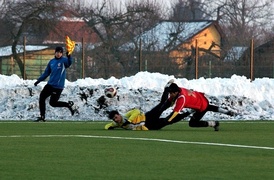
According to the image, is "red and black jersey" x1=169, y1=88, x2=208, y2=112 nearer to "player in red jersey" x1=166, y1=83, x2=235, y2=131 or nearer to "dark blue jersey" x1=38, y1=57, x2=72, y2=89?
"player in red jersey" x1=166, y1=83, x2=235, y2=131

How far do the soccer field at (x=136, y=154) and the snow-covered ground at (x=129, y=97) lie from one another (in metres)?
7.78

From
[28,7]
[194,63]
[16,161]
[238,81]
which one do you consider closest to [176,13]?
[28,7]

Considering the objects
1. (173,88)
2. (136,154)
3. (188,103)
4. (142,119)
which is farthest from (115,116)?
(136,154)

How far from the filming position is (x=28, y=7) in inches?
2186

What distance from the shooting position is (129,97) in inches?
1165

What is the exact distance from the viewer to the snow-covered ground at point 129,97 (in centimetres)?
2838

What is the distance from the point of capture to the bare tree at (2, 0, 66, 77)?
5425 cm

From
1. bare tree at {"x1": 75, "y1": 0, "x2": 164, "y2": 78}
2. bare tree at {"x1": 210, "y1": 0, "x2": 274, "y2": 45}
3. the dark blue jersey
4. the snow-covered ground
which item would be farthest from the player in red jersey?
bare tree at {"x1": 210, "y1": 0, "x2": 274, "y2": 45}

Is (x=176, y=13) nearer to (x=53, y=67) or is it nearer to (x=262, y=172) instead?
(x=53, y=67)

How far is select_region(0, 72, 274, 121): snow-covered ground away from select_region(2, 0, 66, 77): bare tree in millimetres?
21658

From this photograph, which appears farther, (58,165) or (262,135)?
(262,135)

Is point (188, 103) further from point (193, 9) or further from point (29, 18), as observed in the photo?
point (193, 9)

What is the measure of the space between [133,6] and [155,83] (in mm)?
34450

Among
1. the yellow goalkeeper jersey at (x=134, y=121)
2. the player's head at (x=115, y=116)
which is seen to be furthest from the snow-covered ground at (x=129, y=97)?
the player's head at (x=115, y=116)
